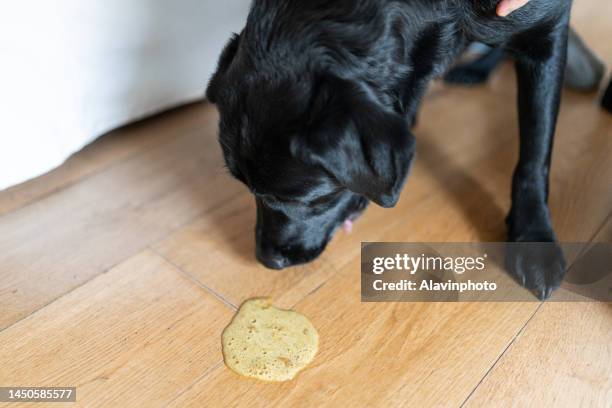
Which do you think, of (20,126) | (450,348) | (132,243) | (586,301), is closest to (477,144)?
(586,301)

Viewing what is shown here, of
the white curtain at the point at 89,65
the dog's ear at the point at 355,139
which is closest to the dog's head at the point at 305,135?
the dog's ear at the point at 355,139

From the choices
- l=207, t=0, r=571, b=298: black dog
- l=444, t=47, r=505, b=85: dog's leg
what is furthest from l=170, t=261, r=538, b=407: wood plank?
l=444, t=47, r=505, b=85: dog's leg

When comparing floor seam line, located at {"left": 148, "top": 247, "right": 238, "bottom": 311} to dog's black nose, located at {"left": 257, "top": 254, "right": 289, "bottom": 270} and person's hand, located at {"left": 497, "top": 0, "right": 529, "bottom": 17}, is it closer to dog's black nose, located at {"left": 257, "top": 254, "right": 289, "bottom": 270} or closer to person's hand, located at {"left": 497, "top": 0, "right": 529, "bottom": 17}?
dog's black nose, located at {"left": 257, "top": 254, "right": 289, "bottom": 270}

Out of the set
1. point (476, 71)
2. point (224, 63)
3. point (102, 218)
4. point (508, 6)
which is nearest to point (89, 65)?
point (102, 218)

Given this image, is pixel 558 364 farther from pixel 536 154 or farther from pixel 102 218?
pixel 102 218

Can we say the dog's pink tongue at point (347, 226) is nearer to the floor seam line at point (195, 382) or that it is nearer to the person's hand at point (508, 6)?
the floor seam line at point (195, 382)

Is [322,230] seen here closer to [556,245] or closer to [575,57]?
[556,245]
